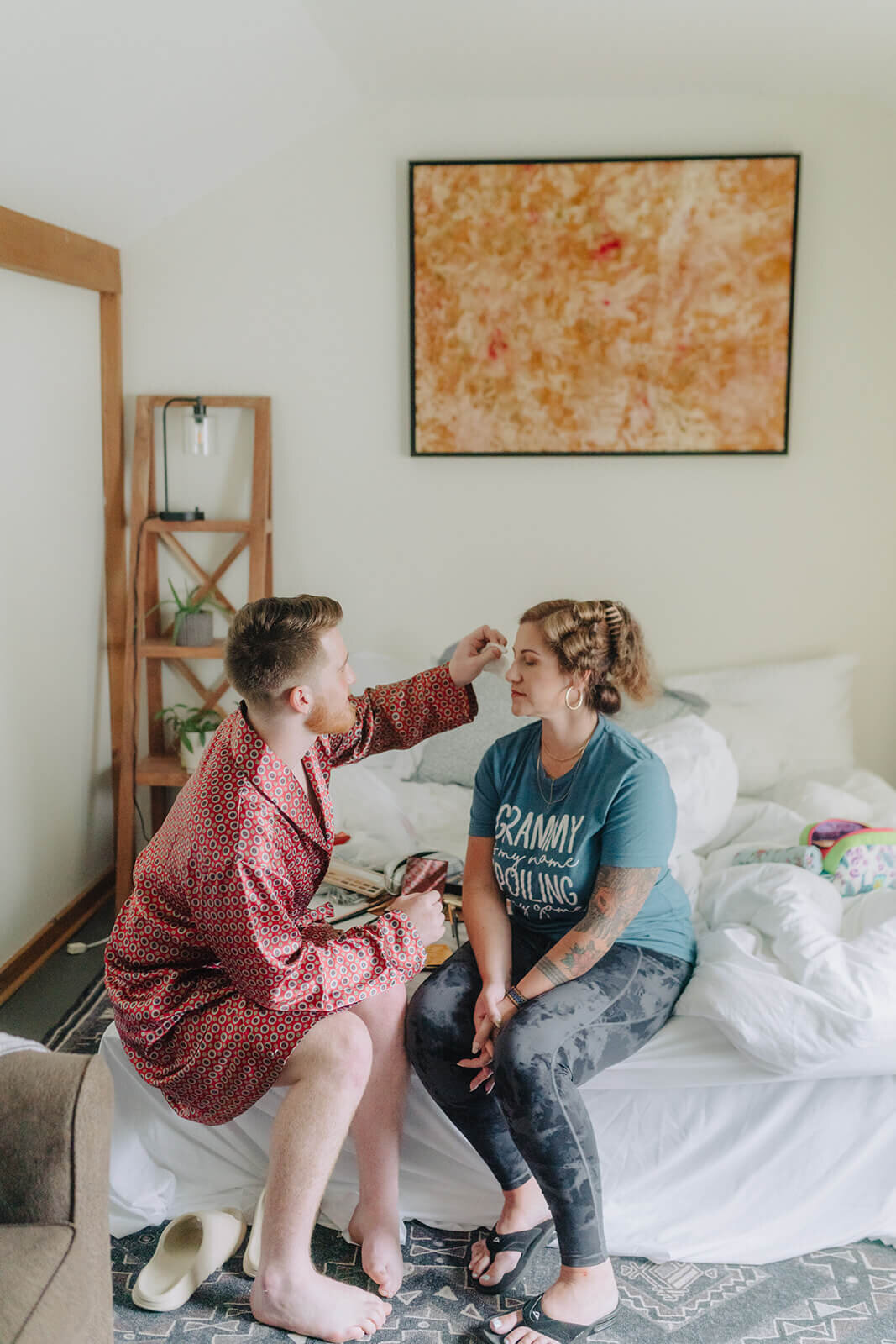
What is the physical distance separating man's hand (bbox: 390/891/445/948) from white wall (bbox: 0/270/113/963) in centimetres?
144

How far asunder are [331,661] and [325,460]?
1776 mm

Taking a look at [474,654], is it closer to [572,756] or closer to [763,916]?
[572,756]

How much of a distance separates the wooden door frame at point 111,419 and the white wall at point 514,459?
0.08 m

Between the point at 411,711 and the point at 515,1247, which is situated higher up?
the point at 411,711

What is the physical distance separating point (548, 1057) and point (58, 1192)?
73 cm

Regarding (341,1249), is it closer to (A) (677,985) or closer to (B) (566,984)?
(B) (566,984)

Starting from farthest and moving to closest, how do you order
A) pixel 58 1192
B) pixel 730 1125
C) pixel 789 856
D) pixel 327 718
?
pixel 789 856
pixel 730 1125
pixel 327 718
pixel 58 1192

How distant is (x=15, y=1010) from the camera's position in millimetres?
2715

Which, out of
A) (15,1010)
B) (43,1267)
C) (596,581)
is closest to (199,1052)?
(43,1267)

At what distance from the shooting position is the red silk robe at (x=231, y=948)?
1699mm

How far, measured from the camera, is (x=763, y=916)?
2.01m

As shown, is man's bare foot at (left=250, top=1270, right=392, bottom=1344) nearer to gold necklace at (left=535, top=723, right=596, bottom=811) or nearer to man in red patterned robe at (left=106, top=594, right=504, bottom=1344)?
man in red patterned robe at (left=106, top=594, right=504, bottom=1344)

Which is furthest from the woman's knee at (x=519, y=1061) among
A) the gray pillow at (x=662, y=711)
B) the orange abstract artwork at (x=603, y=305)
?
the orange abstract artwork at (x=603, y=305)

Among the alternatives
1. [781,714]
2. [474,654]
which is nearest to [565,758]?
[474,654]
